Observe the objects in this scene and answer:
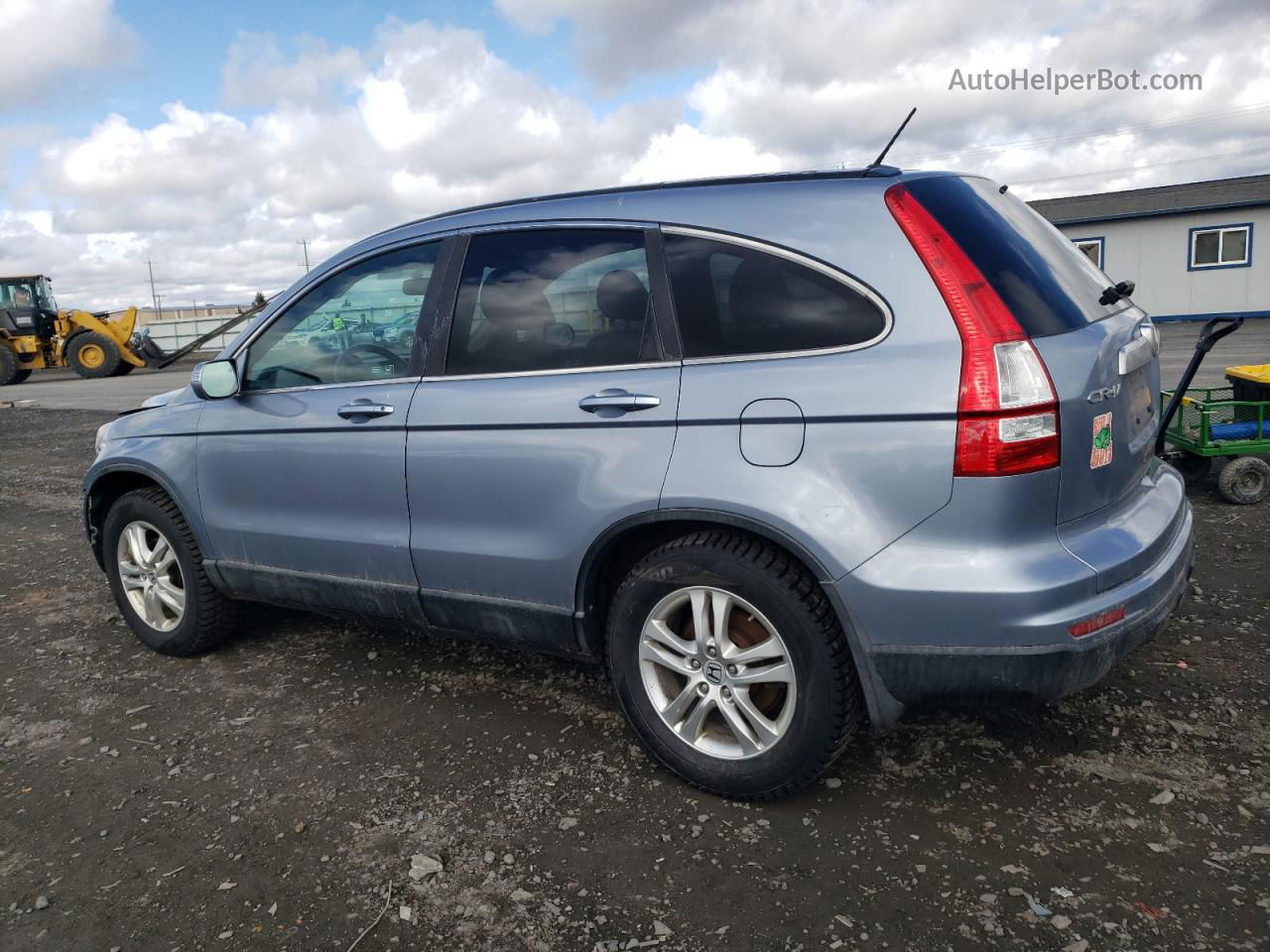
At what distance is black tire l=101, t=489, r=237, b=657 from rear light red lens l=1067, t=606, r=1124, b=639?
341cm

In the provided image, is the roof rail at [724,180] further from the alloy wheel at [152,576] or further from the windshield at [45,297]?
the windshield at [45,297]

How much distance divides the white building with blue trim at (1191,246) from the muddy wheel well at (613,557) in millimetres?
27249

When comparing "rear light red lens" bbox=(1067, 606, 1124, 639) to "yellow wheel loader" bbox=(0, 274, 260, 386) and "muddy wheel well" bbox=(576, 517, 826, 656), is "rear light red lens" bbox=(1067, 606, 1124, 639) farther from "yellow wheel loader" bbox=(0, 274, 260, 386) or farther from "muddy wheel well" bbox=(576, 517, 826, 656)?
"yellow wheel loader" bbox=(0, 274, 260, 386)

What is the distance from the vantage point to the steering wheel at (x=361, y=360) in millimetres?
3477

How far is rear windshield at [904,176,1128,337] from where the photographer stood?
2.54m

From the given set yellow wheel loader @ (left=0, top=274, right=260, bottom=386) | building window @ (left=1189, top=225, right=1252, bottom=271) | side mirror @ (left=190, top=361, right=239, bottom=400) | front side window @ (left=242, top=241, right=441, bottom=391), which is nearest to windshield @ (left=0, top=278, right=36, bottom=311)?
yellow wheel loader @ (left=0, top=274, right=260, bottom=386)

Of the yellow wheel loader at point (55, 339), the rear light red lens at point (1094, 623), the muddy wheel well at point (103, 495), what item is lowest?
the rear light red lens at point (1094, 623)

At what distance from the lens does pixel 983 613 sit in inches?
94.9

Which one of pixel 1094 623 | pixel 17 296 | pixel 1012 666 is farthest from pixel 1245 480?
pixel 17 296

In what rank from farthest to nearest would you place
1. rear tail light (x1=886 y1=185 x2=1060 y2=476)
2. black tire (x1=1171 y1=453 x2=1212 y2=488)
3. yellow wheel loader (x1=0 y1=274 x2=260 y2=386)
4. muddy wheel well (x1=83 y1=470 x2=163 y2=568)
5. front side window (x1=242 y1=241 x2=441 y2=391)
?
1. yellow wheel loader (x1=0 y1=274 x2=260 y2=386)
2. black tire (x1=1171 y1=453 x2=1212 y2=488)
3. muddy wheel well (x1=83 y1=470 x2=163 y2=568)
4. front side window (x1=242 y1=241 x2=441 y2=391)
5. rear tail light (x1=886 y1=185 x2=1060 y2=476)

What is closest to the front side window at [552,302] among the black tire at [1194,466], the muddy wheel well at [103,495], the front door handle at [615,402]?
the front door handle at [615,402]

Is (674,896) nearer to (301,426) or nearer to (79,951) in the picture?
(79,951)

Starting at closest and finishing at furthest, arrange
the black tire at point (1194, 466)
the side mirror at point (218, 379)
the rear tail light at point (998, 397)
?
the rear tail light at point (998, 397)
the side mirror at point (218, 379)
the black tire at point (1194, 466)

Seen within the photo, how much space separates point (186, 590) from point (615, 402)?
2.43 meters
